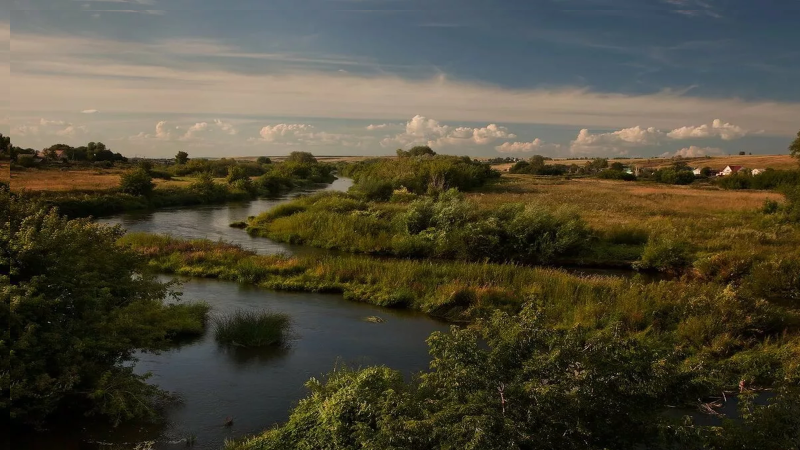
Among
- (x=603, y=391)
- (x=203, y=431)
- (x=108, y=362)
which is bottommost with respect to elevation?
(x=203, y=431)

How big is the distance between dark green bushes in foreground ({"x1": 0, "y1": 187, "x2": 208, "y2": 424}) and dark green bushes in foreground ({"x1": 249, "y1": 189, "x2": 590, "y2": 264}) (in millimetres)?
16759

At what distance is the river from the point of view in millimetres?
9508

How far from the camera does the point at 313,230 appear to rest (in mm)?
31391

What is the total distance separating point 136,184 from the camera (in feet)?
156

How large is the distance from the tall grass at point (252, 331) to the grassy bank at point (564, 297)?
4818mm

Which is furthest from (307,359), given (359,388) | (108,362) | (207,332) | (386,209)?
(386,209)

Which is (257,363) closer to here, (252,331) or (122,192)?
(252,331)

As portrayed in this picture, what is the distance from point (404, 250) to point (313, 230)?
A: 23.7ft

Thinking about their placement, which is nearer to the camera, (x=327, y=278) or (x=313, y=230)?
(x=327, y=278)

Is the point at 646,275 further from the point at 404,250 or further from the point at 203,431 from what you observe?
the point at 203,431

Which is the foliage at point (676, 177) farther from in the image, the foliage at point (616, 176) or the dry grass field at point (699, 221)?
the dry grass field at point (699, 221)

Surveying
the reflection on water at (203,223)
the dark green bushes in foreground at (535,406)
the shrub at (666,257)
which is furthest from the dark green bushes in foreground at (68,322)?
the shrub at (666,257)

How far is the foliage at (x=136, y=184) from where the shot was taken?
47.2m

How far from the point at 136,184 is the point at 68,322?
42924 mm
